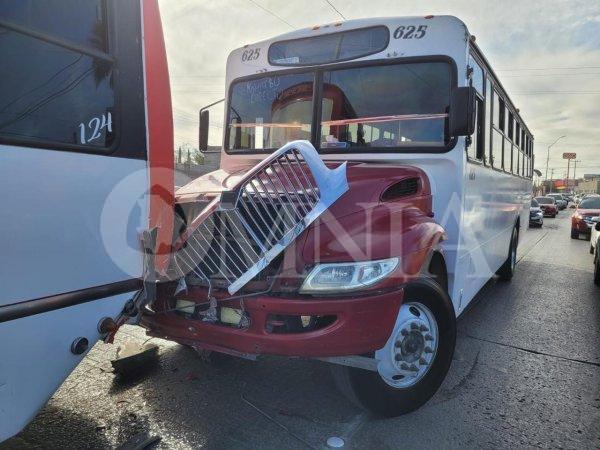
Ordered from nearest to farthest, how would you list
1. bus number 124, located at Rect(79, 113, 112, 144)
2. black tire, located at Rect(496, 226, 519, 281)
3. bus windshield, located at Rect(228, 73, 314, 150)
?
1. bus number 124, located at Rect(79, 113, 112, 144)
2. bus windshield, located at Rect(228, 73, 314, 150)
3. black tire, located at Rect(496, 226, 519, 281)

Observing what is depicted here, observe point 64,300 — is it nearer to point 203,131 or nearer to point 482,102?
point 203,131

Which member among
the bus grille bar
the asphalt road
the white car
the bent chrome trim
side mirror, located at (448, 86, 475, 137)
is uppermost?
side mirror, located at (448, 86, 475, 137)

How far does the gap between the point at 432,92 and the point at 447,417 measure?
2.59 m

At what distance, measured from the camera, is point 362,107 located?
13.1ft

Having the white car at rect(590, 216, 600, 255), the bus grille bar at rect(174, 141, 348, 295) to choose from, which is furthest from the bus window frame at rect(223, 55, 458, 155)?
the white car at rect(590, 216, 600, 255)

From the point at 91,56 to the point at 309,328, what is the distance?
1.90 m

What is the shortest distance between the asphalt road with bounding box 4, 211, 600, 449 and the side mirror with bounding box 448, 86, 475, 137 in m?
2.10

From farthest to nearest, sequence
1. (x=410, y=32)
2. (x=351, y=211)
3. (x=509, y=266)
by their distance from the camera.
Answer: (x=509, y=266) < (x=410, y=32) < (x=351, y=211)

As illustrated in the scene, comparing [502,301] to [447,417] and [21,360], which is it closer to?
[447,417]

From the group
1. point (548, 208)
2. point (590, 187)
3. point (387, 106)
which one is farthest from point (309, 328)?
point (590, 187)

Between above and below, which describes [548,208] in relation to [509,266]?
above

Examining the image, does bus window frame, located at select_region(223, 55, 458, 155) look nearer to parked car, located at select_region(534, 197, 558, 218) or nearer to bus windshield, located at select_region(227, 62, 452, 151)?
bus windshield, located at select_region(227, 62, 452, 151)

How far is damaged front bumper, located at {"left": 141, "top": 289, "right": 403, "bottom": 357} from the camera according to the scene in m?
2.56

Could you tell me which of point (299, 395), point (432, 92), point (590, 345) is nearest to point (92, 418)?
point (299, 395)
